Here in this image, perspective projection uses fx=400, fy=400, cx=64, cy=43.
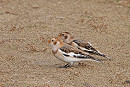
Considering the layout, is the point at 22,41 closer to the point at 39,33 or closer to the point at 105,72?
the point at 39,33

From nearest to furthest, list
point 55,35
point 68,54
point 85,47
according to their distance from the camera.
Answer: point 68,54
point 85,47
point 55,35

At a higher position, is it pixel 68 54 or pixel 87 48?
pixel 68 54

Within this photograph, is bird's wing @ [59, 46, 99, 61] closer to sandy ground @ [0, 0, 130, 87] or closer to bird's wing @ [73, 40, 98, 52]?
sandy ground @ [0, 0, 130, 87]

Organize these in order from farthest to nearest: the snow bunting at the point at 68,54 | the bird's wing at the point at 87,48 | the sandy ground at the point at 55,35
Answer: the bird's wing at the point at 87,48
the snow bunting at the point at 68,54
the sandy ground at the point at 55,35

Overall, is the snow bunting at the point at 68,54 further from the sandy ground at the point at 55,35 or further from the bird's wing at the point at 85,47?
the bird's wing at the point at 85,47

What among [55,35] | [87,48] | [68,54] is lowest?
[55,35]

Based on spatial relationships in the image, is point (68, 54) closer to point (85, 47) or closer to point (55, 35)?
point (85, 47)

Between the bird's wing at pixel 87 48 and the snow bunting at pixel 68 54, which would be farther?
the bird's wing at pixel 87 48

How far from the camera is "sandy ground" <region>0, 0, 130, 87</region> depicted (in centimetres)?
733

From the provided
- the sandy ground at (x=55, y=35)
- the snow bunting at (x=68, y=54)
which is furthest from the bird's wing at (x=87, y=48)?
the snow bunting at (x=68, y=54)

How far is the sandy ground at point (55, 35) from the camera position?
7332 millimetres

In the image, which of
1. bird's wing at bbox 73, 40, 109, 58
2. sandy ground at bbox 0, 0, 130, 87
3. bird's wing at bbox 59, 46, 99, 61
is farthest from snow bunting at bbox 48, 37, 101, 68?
bird's wing at bbox 73, 40, 109, 58

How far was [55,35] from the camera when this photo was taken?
1086 cm

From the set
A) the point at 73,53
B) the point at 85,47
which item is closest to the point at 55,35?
the point at 85,47
